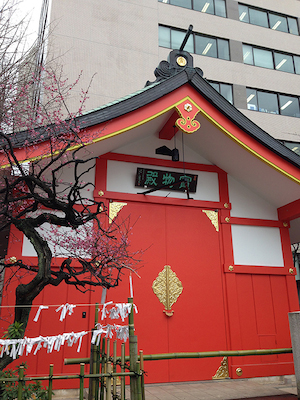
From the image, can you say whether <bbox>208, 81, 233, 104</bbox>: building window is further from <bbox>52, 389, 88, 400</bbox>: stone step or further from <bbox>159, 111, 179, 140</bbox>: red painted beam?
<bbox>52, 389, 88, 400</bbox>: stone step

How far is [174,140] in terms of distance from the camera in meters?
8.09

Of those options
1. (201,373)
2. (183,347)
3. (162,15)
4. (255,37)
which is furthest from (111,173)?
(255,37)

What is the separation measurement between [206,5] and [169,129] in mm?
13314

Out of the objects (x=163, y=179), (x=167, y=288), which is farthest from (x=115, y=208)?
(x=167, y=288)

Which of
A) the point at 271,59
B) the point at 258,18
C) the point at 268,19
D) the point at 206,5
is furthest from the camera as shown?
the point at 268,19

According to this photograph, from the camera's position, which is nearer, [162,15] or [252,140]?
[252,140]

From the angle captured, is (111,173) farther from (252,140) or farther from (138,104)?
(252,140)

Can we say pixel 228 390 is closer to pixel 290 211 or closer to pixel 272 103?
pixel 290 211

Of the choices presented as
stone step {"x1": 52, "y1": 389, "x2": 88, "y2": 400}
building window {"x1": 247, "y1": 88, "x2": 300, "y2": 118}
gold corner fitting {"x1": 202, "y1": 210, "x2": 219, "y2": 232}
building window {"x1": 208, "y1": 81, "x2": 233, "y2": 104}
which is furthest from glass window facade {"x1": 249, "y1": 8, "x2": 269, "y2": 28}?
stone step {"x1": 52, "y1": 389, "x2": 88, "y2": 400}

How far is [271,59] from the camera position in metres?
18.1

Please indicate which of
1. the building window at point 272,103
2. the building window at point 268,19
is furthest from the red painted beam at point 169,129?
the building window at point 268,19

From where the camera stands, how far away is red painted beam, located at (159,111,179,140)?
24.2 feet

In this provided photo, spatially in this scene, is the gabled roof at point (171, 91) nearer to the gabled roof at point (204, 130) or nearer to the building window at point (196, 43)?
the gabled roof at point (204, 130)

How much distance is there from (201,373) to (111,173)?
4.54m
